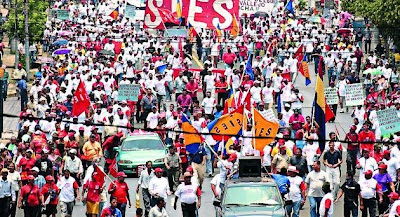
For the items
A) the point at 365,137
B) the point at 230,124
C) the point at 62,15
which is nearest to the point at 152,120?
the point at 230,124

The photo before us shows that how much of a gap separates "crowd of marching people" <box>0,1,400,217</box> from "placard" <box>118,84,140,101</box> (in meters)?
0.35

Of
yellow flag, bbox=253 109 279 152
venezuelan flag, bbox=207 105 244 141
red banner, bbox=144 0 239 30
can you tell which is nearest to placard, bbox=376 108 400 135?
yellow flag, bbox=253 109 279 152

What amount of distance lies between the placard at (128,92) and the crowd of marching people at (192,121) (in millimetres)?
351

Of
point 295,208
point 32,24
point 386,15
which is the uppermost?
point 386,15

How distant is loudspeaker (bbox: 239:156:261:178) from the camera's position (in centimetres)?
2694

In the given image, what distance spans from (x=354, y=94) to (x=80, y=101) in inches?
288

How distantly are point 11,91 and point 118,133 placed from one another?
17.0 meters

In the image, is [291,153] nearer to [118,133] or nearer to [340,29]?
[118,133]

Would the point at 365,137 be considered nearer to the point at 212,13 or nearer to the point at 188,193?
the point at 188,193

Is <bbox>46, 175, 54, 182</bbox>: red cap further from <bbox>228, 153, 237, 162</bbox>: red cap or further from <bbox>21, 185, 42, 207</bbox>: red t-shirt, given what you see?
<bbox>228, 153, 237, 162</bbox>: red cap

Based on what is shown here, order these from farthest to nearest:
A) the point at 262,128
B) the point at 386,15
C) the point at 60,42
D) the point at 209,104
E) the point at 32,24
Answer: the point at 32,24
the point at 60,42
the point at 386,15
the point at 209,104
the point at 262,128

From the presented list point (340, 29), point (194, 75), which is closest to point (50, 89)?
point (194, 75)

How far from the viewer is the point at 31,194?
91.1 ft

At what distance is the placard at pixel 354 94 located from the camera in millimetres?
37906
